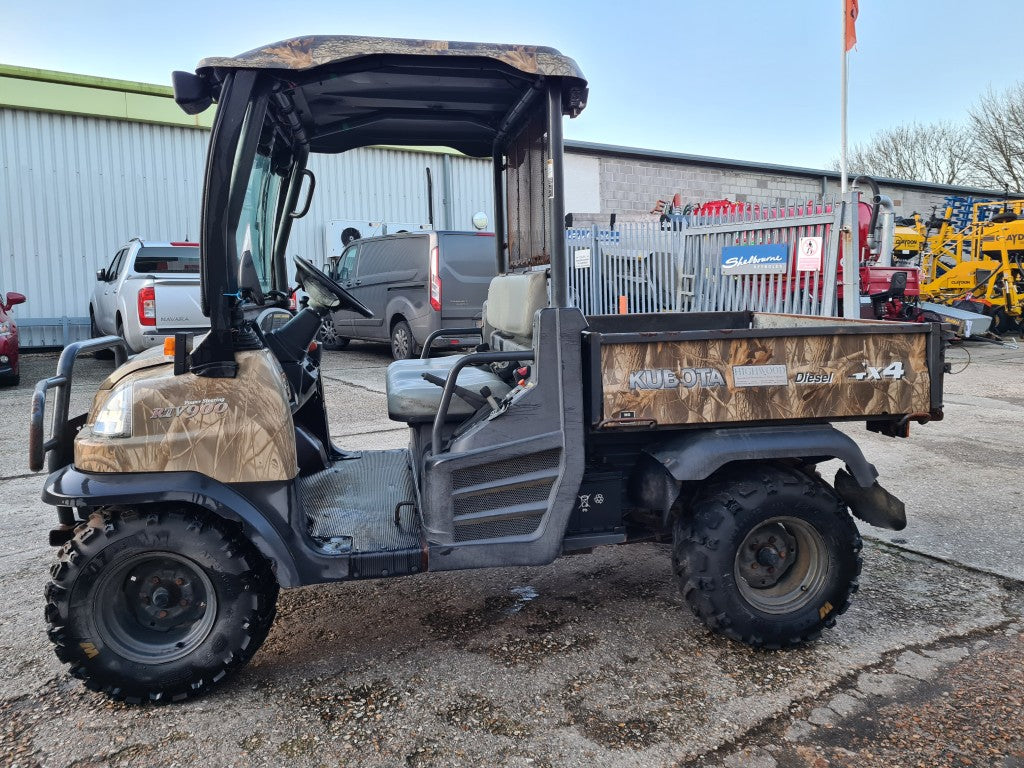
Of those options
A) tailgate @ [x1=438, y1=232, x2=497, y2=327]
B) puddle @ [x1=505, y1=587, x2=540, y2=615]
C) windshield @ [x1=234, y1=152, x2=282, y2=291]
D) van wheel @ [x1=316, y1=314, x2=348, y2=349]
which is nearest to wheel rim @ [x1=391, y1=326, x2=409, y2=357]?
tailgate @ [x1=438, y1=232, x2=497, y2=327]

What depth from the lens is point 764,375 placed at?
289cm

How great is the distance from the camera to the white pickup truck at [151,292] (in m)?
8.99

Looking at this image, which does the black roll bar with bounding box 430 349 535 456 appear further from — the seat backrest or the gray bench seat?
the seat backrest

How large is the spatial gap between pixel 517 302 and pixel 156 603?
1888mm

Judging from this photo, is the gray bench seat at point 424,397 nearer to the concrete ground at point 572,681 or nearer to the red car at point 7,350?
the concrete ground at point 572,681

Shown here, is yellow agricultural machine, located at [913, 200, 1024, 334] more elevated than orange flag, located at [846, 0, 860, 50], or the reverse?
orange flag, located at [846, 0, 860, 50]

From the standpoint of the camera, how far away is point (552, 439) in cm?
285

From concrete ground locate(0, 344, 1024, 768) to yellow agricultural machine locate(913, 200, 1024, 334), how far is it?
12.9 meters

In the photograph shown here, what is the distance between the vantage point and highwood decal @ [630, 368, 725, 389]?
9.25 feet

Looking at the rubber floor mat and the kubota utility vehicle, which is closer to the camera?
the kubota utility vehicle

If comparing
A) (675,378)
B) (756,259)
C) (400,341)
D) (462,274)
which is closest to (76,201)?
(400,341)

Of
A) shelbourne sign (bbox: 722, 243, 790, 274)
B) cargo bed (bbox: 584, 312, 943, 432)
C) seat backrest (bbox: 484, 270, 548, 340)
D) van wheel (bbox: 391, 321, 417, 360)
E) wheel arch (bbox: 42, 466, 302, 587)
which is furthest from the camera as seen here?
van wheel (bbox: 391, 321, 417, 360)

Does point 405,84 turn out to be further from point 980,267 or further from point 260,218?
point 980,267

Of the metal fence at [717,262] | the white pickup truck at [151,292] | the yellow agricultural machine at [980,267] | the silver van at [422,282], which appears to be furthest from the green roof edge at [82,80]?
the yellow agricultural machine at [980,267]
